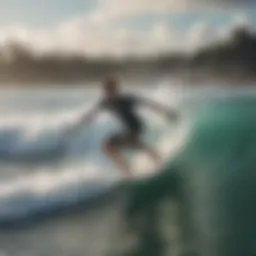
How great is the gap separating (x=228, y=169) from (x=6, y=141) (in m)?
0.41

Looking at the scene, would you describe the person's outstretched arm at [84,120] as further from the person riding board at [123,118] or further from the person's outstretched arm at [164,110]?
the person's outstretched arm at [164,110]

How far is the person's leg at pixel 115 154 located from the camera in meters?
0.91

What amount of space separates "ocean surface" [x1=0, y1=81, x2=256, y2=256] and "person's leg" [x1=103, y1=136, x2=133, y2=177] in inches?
0.5

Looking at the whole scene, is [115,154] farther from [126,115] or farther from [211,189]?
[211,189]

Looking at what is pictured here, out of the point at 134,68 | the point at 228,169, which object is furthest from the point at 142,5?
the point at 228,169

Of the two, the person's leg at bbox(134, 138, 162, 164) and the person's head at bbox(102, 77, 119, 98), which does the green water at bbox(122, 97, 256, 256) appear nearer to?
the person's leg at bbox(134, 138, 162, 164)

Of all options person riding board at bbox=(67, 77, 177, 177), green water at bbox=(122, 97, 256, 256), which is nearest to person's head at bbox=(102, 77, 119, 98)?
person riding board at bbox=(67, 77, 177, 177)

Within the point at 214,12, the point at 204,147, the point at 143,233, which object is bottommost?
the point at 143,233

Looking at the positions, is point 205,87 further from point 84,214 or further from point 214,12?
point 84,214

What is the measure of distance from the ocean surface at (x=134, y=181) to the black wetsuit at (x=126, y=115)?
0.02 metres

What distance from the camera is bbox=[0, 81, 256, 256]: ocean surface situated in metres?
0.90

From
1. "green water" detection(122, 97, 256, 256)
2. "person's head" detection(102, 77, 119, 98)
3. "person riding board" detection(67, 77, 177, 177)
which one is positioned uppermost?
"person's head" detection(102, 77, 119, 98)

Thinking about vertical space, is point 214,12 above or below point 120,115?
above

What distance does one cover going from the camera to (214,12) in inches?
36.8
